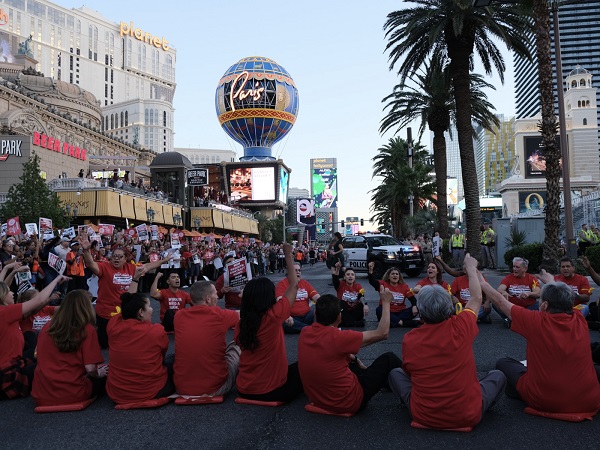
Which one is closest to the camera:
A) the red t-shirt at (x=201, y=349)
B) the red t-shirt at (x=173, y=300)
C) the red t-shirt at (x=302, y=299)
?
the red t-shirt at (x=201, y=349)

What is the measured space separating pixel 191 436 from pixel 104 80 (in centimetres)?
16548

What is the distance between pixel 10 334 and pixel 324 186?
188 m

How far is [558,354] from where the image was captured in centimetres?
442

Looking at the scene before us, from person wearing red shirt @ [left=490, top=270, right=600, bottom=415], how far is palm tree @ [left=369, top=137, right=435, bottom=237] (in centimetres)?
4135

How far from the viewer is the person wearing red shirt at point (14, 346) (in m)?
5.57

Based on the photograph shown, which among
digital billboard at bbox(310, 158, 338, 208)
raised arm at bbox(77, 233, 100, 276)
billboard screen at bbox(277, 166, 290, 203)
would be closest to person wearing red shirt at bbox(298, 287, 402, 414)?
raised arm at bbox(77, 233, 100, 276)

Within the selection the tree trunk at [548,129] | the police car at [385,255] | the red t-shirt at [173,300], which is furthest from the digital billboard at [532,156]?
the red t-shirt at [173,300]

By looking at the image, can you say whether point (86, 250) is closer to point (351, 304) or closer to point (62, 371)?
point (62, 371)

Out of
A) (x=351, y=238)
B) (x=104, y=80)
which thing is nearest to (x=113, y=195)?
(x=351, y=238)

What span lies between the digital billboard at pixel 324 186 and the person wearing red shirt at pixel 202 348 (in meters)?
178

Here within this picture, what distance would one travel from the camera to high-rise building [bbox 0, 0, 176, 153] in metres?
130

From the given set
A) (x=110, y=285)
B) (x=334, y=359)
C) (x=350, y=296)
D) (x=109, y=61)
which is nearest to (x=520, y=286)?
(x=350, y=296)

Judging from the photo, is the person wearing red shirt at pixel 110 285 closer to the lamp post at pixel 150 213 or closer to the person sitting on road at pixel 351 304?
the person sitting on road at pixel 351 304

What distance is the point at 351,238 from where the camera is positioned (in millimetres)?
25203
